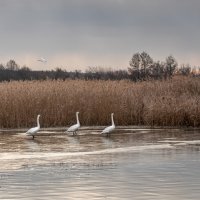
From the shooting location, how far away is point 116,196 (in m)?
10.8

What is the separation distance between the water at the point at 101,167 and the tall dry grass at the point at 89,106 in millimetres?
4335

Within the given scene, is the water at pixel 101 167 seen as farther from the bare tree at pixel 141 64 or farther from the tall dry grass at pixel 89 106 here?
the bare tree at pixel 141 64

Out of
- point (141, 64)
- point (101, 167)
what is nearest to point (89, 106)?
point (101, 167)

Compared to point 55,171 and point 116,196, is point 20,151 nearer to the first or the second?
point 55,171

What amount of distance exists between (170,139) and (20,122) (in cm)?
815

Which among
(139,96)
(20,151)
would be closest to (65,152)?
(20,151)

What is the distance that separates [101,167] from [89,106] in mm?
13968

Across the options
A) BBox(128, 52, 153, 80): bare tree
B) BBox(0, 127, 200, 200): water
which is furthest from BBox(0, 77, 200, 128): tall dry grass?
BBox(128, 52, 153, 80): bare tree

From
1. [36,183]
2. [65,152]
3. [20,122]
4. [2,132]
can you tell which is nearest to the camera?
[36,183]

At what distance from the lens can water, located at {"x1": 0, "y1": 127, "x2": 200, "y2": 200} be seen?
11211mm

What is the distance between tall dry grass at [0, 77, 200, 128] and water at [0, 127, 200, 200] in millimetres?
4335

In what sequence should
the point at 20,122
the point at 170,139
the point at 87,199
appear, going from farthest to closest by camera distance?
the point at 20,122, the point at 170,139, the point at 87,199

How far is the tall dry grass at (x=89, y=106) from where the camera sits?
27.7 m

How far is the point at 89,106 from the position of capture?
93.4ft
